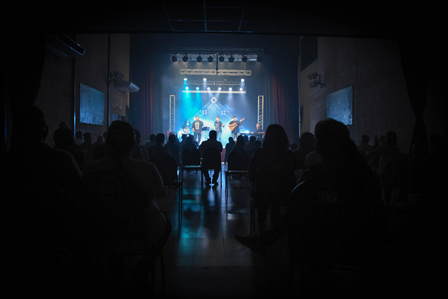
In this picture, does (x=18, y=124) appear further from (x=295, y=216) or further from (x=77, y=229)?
(x=295, y=216)

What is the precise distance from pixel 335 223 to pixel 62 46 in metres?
6.79

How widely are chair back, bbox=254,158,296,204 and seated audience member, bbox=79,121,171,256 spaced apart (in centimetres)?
105

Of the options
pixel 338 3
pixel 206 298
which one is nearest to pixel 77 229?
pixel 206 298

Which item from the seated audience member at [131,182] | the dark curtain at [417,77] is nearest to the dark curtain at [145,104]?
the dark curtain at [417,77]

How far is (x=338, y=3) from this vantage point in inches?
155

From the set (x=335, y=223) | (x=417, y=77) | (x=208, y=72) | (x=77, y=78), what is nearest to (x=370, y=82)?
(x=417, y=77)

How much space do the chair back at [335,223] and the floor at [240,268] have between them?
0.92 ft

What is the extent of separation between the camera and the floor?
1.67 m

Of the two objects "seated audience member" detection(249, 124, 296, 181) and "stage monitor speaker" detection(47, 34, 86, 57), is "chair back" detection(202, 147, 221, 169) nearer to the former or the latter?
"seated audience member" detection(249, 124, 296, 181)

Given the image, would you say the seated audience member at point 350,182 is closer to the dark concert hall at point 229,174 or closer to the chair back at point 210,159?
the dark concert hall at point 229,174

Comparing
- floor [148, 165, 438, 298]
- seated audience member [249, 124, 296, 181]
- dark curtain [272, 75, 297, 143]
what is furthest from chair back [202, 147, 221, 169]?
dark curtain [272, 75, 297, 143]

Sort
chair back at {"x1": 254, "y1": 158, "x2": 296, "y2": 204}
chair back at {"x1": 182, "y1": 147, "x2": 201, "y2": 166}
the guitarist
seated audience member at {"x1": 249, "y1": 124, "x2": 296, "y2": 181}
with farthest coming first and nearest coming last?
the guitarist
chair back at {"x1": 182, "y1": 147, "x2": 201, "y2": 166}
seated audience member at {"x1": 249, "y1": 124, "x2": 296, "y2": 181}
chair back at {"x1": 254, "y1": 158, "x2": 296, "y2": 204}

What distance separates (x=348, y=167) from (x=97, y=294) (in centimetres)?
163

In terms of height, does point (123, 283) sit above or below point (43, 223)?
below
